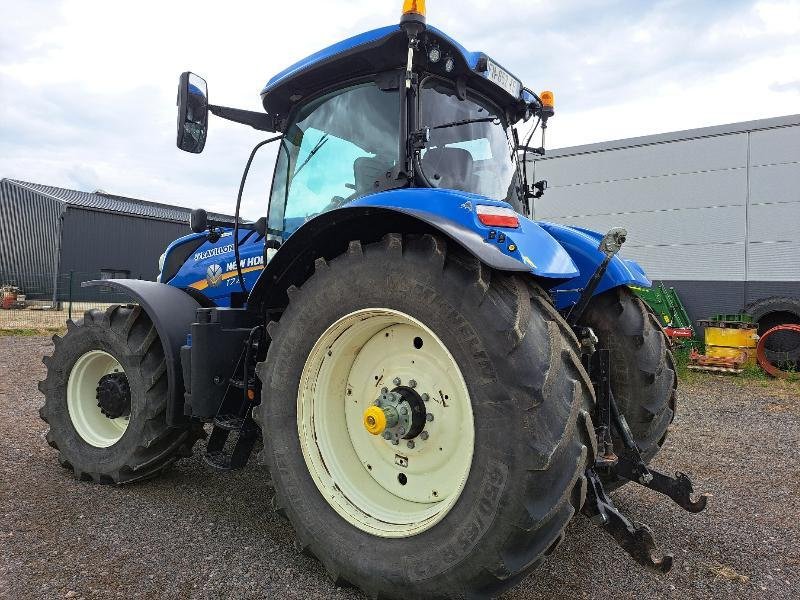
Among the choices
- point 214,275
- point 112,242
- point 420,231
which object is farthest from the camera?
point 112,242

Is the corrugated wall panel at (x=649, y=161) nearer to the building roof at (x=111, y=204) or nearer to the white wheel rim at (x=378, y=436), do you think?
the white wheel rim at (x=378, y=436)

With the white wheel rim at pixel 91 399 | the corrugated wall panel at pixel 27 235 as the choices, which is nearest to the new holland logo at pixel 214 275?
the white wheel rim at pixel 91 399

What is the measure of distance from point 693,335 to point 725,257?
195cm

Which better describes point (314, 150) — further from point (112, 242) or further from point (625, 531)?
point (112, 242)

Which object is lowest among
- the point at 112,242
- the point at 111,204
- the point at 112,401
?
the point at 112,401

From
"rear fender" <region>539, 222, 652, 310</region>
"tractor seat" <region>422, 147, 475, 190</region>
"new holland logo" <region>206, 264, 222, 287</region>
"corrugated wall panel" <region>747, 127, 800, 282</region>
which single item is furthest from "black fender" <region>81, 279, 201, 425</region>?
"corrugated wall panel" <region>747, 127, 800, 282</region>

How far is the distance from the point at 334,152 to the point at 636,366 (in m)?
2.03

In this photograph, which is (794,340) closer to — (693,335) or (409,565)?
(693,335)

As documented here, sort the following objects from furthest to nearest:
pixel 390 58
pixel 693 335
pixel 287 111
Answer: pixel 693 335 → pixel 287 111 → pixel 390 58

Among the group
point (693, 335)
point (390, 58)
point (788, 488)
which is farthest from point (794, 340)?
point (390, 58)

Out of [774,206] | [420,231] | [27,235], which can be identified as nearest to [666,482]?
[420,231]

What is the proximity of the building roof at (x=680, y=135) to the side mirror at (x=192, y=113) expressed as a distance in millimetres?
7969

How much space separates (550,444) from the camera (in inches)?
72.8

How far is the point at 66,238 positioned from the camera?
1053 inches
